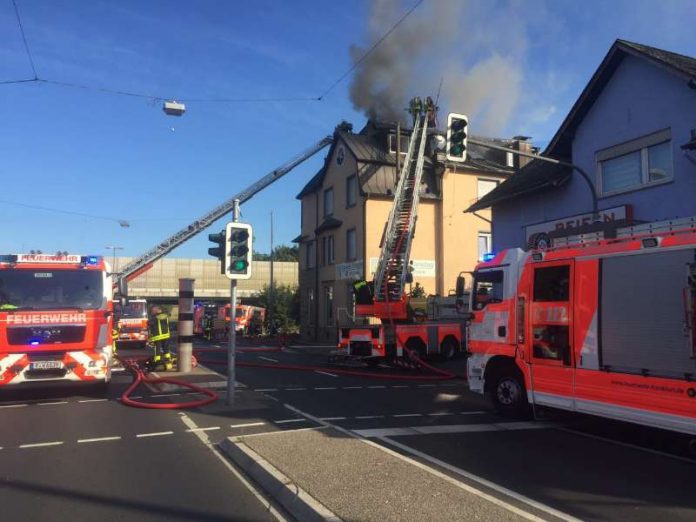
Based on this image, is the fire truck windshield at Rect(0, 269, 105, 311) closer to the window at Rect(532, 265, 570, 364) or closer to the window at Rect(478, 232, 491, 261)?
the window at Rect(532, 265, 570, 364)

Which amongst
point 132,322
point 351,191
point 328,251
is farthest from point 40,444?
point 328,251

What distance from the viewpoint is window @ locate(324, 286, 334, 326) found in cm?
3291

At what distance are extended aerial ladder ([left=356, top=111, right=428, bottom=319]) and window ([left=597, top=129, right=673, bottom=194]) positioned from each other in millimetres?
6293

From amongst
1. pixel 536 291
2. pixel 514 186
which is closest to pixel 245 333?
pixel 514 186

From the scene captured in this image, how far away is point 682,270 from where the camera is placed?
7035 mm

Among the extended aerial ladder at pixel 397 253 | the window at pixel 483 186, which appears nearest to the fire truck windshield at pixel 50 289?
the extended aerial ladder at pixel 397 253

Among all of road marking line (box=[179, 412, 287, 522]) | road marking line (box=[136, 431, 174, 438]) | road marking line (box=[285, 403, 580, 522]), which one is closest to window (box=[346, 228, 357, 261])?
road marking line (box=[179, 412, 287, 522])

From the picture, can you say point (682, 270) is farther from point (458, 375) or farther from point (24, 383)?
point (24, 383)

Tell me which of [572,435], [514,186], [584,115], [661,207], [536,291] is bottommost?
[572,435]

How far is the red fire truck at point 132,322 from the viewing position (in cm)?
2739

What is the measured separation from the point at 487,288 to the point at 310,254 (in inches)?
1040

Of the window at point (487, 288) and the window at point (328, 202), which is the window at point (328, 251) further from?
the window at point (487, 288)

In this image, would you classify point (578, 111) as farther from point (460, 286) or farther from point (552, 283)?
point (552, 283)

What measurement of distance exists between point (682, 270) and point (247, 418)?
6366mm
